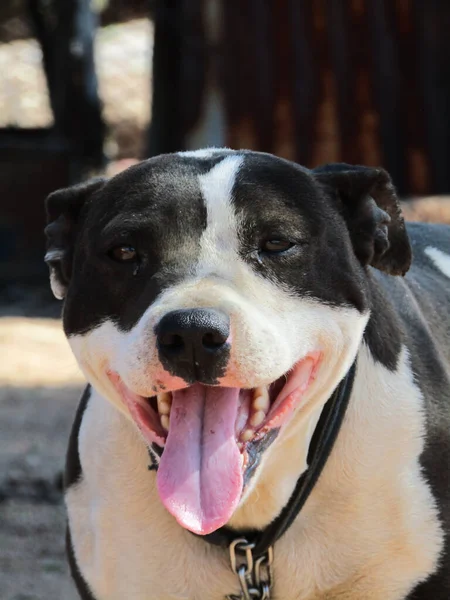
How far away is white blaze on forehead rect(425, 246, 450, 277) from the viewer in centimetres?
429

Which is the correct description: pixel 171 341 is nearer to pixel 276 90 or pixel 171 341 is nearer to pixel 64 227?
pixel 64 227

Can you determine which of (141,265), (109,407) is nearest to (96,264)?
(141,265)

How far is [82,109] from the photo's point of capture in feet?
32.2

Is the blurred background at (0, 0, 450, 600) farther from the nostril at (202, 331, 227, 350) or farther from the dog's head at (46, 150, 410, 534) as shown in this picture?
the nostril at (202, 331, 227, 350)

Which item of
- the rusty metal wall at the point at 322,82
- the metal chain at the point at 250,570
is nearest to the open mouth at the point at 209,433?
the metal chain at the point at 250,570

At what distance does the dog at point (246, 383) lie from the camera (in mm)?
2943

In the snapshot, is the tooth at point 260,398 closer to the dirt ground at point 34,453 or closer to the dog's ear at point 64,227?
the dog's ear at point 64,227

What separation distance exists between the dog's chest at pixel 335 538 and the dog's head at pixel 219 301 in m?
0.25

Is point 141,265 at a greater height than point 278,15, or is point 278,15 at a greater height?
point 141,265

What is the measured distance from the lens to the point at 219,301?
2.82 metres

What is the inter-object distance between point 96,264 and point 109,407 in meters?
0.50

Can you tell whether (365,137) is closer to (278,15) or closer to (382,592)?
(278,15)

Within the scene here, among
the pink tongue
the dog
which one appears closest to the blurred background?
the dog

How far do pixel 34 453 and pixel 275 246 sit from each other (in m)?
3.08
